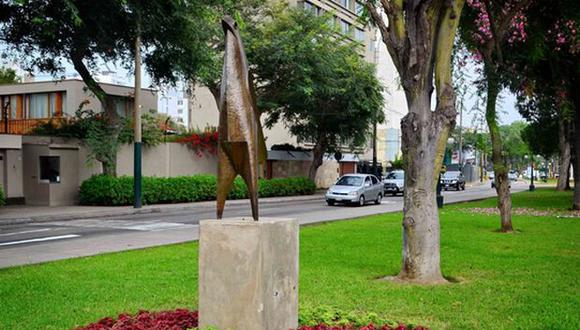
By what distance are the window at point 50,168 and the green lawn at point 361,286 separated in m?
14.9

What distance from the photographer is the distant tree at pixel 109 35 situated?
19344 mm

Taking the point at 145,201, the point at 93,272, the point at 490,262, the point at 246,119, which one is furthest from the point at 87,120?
the point at 246,119

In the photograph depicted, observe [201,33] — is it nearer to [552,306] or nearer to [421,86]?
[421,86]

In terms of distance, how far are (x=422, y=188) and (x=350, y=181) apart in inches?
863

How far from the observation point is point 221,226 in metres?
5.49

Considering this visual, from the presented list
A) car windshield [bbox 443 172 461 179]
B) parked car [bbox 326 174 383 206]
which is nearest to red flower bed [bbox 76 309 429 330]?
parked car [bbox 326 174 383 206]

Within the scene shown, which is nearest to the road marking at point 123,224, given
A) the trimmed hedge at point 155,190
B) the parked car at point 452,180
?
the trimmed hedge at point 155,190

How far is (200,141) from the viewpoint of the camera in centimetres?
3316

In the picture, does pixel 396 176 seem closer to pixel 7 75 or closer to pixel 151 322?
pixel 7 75

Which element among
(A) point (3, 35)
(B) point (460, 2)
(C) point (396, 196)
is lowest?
(C) point (396, 196)

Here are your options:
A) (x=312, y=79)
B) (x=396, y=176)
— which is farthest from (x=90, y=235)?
(x=396, y=176)

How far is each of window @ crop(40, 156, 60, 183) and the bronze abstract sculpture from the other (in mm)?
21701

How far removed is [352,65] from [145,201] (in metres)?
15.3

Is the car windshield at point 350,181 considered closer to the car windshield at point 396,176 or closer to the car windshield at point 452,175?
the car windshield at point 396,176
